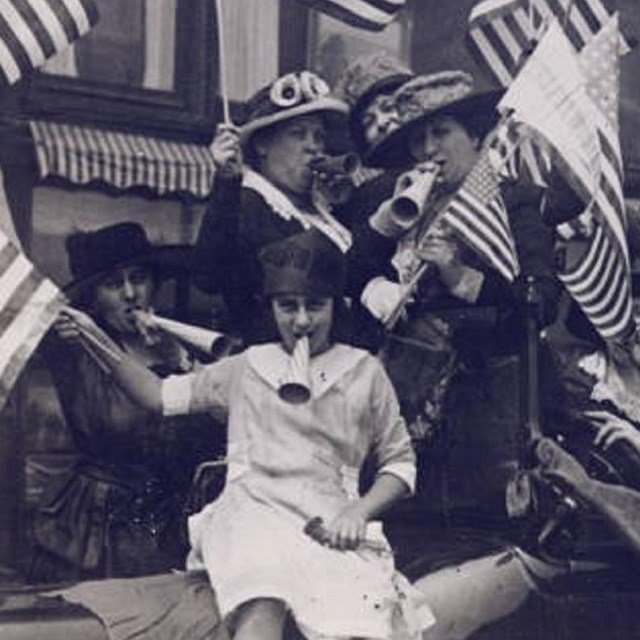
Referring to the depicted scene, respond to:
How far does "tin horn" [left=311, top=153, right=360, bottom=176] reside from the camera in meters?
6.00

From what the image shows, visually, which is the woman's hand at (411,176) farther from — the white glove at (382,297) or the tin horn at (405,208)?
the white glove at (382,297)

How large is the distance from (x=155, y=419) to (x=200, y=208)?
1.26m

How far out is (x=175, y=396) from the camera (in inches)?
201

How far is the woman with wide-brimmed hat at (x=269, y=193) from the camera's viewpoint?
5805 millimetres

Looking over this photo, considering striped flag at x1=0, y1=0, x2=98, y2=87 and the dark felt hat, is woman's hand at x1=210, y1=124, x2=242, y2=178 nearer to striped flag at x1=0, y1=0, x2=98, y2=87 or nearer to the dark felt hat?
the dark felt hat

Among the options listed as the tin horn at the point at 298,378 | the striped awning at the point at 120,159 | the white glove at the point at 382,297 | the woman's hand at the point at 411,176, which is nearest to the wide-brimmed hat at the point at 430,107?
the woman's hand at the point at 411,176

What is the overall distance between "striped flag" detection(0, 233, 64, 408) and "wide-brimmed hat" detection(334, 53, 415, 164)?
200cm

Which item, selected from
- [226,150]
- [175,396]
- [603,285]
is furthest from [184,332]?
[603,285]

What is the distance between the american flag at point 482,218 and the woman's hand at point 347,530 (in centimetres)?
144

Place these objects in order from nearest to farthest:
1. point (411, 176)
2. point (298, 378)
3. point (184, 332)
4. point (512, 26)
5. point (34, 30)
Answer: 1. point (298, 378)
2. point (34, 30)
3. point (184, 332)
4. point (411, 176)
5. point (512, 26)

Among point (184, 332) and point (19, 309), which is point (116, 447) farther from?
point (19, 309)

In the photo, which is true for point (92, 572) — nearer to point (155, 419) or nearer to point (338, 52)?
point (155, 419)

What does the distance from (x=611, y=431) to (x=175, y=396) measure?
2185 millimetres

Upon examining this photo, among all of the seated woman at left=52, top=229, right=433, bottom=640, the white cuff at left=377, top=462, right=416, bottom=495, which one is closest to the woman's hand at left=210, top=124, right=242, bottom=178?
the seated woman at left=52, top=229, right=433, bottom=640
